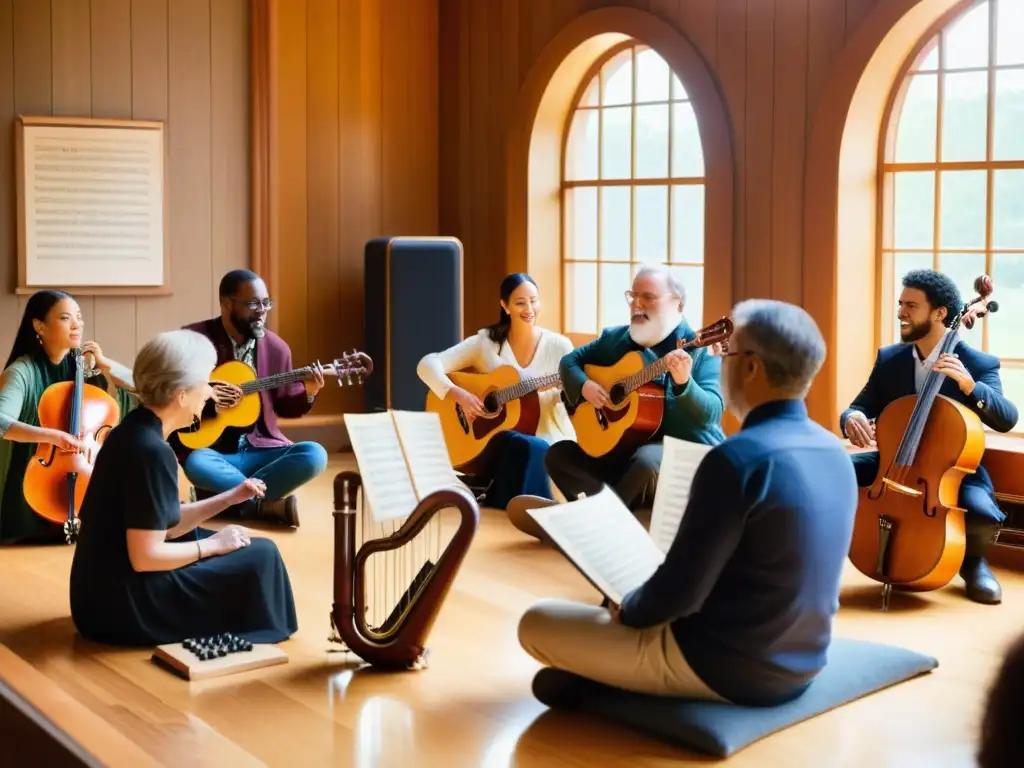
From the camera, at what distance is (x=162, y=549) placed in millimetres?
3699

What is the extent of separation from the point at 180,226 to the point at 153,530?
376cm

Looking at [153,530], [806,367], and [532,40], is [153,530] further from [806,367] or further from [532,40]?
[532,40]

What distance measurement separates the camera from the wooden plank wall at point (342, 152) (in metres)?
7.34

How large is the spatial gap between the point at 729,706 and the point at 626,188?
14.0 ft

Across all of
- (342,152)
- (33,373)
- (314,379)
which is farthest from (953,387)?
(342,152)

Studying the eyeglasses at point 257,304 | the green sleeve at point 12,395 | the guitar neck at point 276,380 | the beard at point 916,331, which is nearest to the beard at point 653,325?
the beard at point 916,331

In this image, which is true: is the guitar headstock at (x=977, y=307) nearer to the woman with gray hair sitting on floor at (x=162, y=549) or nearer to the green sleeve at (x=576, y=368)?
the green sleeve at (x=576, y=368)

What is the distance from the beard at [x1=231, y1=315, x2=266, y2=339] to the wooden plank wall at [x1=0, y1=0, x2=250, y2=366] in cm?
167

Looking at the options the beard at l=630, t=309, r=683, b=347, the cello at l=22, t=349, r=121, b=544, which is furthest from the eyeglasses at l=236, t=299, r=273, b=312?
the beard at l=630, t=309, r=683, b=347

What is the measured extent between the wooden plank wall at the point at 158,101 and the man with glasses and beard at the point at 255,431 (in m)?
1.59

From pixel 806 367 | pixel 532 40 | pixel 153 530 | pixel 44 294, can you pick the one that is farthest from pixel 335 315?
pixel 806 367

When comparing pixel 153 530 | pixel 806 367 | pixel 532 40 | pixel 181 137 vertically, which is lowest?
pixel 153 530

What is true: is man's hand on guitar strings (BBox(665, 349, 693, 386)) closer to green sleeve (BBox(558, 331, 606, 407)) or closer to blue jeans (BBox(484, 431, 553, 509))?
green sleeve (BBox(558, 331, 606, 407))

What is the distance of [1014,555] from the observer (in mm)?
4848
